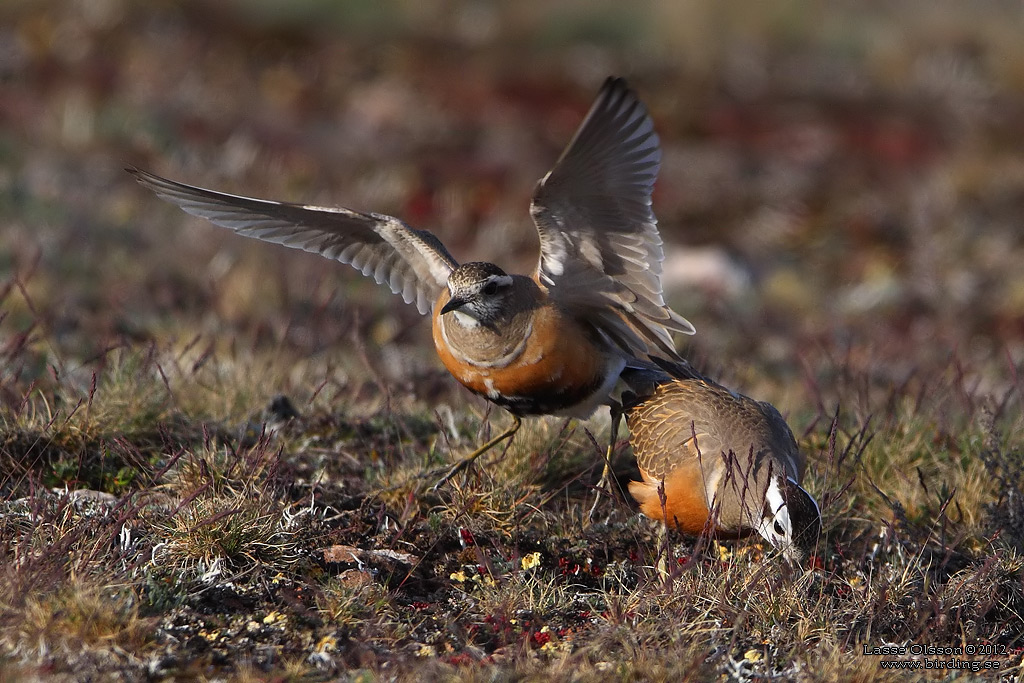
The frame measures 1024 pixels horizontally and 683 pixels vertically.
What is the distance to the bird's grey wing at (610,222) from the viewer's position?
444cm

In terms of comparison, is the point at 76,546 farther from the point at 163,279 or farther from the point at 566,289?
the point at 163,279

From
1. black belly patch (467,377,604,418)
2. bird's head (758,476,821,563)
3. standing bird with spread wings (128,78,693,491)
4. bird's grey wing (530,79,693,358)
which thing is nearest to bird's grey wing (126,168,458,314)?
standing bird with spread wings (128,78,693,491)

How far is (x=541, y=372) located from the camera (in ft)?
14.9

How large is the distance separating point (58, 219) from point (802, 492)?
8.01m

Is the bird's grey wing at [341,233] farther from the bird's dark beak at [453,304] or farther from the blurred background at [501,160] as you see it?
the bird's dark beak at [453,304]

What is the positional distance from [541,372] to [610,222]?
2.41 ft

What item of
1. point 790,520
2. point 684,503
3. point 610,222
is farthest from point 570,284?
point 790,520

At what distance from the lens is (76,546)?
396cm

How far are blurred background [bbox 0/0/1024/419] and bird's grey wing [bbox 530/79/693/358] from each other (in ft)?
4.27

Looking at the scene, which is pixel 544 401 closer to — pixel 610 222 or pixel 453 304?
pixel 453 304

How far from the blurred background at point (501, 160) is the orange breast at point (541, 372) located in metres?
1.50

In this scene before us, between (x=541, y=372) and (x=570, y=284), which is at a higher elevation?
(x=570, y=284)

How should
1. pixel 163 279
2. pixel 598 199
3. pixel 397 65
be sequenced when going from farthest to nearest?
pixel 397 65
pixel 163 279
pixel 598 199

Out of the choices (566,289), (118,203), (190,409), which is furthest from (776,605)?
(118,203)
